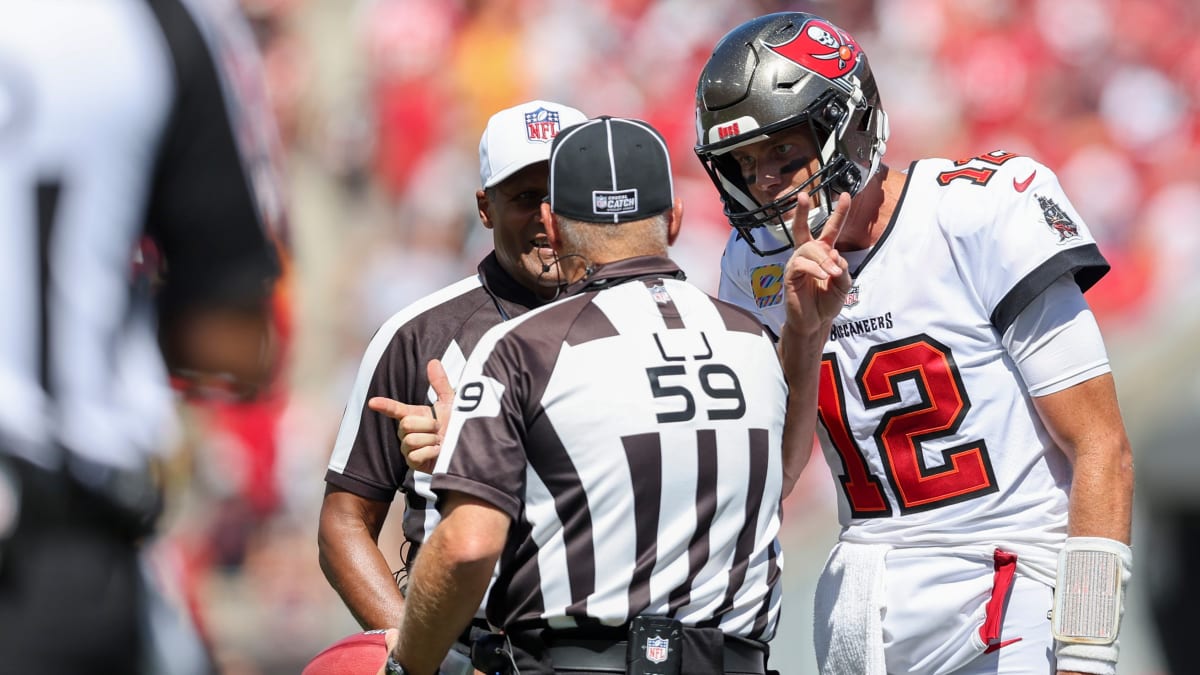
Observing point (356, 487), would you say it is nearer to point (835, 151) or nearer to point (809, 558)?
point (835, 151)

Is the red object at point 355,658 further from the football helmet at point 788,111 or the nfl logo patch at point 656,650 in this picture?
the football helmet at point 788,111

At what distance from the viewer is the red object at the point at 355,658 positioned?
3.61 metres

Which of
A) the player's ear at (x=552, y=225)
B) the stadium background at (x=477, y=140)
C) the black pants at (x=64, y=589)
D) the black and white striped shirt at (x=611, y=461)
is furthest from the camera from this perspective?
the stadium background at (x=477, y=140)

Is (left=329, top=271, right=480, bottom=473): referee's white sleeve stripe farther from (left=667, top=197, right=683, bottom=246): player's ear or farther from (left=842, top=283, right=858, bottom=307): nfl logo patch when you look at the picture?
(left=842, top=283, right=858, bottom=307): nfl logo patch

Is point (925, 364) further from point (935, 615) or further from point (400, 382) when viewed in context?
point (400, 382)

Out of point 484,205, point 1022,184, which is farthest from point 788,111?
point 484,205

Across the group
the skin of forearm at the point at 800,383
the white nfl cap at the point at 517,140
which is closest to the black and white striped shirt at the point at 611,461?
the skin of forearm at the point at 800,383

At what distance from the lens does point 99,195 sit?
2082 mm

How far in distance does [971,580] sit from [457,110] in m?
8.28

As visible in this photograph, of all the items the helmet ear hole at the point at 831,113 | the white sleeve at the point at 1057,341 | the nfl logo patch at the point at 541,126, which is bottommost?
the white sleeve at the point at 1057,341

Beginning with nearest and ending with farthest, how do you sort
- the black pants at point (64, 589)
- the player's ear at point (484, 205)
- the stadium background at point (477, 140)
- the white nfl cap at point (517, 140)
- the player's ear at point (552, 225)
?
the black pants at point (64, 589)
the player's ear at point (552, 225)
the white nfl cap at point (517, 140)
the player's ear at point (484, 205)
the stadium background at point (477, 140)

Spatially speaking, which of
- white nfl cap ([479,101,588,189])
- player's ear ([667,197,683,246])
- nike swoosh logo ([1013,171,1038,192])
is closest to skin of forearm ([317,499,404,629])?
white nfl cap ([479,101,588,189])

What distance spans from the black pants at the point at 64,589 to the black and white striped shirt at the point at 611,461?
0.90m

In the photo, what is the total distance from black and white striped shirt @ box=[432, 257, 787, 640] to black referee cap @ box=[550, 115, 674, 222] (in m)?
0.21
